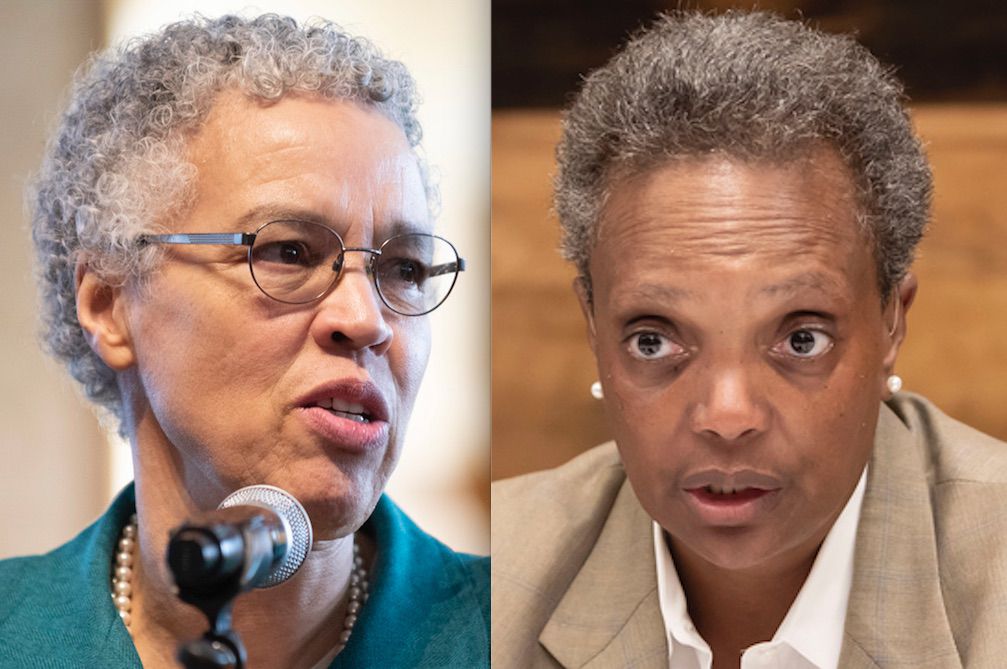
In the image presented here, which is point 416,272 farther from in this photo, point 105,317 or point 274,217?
point 105,317

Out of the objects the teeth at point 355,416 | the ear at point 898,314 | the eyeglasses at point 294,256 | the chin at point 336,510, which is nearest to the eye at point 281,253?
the eyeglasses at point 294,256

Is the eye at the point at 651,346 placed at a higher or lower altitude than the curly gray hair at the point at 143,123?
lower

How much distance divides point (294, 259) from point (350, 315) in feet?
0.37

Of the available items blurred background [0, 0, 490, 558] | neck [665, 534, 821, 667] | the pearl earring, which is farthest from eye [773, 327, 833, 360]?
blurred background [0, 0, 490, 558]

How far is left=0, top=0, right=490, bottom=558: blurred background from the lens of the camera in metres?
1.97

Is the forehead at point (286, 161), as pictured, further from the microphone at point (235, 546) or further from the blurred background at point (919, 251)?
the microphone at point (235, 546)

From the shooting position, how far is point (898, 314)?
1788 millimetres

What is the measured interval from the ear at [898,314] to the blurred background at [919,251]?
18 mm

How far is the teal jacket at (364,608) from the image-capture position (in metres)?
1.88

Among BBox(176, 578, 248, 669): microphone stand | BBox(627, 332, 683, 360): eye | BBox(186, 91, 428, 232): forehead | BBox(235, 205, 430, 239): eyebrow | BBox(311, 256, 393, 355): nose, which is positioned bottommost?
BBox(176, 578, 248, 669): microphone stand

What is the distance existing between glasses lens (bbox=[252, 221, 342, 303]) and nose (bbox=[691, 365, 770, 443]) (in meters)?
0.57

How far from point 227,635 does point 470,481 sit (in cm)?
76

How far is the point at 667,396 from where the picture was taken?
174cm

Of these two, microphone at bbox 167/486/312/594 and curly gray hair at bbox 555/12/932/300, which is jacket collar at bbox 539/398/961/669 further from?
microphone at bbox 167/486/312/594
